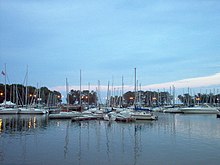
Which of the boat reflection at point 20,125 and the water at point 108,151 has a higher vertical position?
the boat reflection at point 20,125

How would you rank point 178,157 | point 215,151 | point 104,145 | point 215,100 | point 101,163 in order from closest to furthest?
point 101,163 < point 178,157 < point 215,151 < point 104,145 < point 215,100

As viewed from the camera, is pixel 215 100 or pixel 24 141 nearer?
pixel 24 141

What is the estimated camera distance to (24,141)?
25.6m

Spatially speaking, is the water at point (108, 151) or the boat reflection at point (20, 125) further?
the boat reflection at point (20, 125)

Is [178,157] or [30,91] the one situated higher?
[30,91]

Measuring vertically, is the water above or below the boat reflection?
below

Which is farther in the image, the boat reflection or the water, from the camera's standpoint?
the boat reflection

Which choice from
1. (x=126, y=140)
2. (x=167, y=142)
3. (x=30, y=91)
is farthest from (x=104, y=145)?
(x=30, y=91)

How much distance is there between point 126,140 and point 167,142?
3.86 metres

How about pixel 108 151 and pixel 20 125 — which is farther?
pixel 20 125

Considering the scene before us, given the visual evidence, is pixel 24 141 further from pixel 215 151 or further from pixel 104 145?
pixel 215 151

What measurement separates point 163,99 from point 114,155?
132m

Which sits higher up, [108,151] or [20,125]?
[20,125]

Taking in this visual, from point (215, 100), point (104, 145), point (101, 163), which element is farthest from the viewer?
point (215, 100)
